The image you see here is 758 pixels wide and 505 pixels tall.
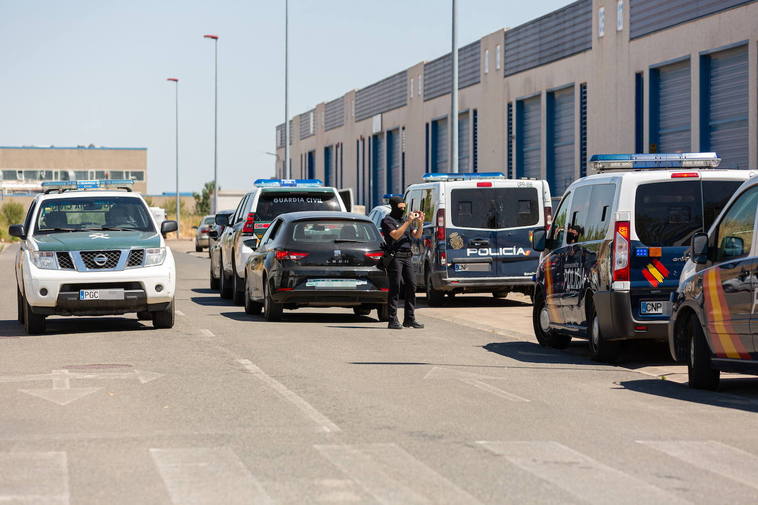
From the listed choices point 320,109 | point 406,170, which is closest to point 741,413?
point 406,170

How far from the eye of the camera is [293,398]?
10766mm

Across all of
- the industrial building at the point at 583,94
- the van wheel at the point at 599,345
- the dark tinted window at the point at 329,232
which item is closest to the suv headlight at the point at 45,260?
the dark tinted window at the point at 329,232

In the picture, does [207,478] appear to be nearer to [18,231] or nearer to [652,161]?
[652,161]

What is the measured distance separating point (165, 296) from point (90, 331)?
1223mm

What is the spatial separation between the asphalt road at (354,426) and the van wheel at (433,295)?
23.9 ft

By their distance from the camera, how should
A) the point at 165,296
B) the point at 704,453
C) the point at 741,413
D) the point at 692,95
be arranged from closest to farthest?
the point at 704,453, the point at 741,413, the point at 165,296, the point at 692,95

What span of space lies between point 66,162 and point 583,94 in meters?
105

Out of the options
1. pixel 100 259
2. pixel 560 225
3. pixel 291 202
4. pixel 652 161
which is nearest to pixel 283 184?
pixel 291 202

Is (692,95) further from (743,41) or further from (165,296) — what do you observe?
(165,296)

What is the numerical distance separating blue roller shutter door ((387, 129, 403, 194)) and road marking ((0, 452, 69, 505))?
5689cm

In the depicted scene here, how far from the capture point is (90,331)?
57.6 ft

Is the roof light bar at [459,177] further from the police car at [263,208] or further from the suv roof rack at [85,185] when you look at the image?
the suv roof rack at [85,185]

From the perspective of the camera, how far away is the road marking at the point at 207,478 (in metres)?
6.88

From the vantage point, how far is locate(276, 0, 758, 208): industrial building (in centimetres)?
3312
